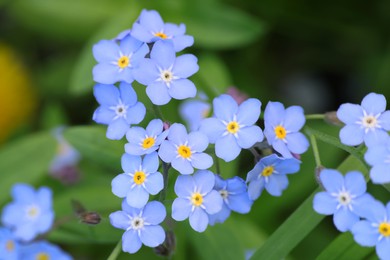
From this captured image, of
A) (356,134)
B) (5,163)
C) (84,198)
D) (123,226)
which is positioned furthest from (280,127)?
(5,163)

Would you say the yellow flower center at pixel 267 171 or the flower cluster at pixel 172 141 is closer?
the flower cluster at pixel 172 141

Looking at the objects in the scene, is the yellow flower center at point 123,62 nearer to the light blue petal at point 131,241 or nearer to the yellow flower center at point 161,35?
the yellow flower center at point 161,35

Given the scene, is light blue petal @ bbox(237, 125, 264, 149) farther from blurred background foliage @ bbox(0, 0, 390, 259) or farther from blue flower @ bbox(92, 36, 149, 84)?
blurred background foliage @ bbox(0, 0, 390, 259)

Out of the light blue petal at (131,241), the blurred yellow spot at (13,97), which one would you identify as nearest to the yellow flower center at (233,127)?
the light blue petal at (131,241)

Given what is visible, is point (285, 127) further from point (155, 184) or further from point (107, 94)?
point (107, 94)

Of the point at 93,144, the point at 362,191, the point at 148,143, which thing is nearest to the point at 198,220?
the point at 148,143

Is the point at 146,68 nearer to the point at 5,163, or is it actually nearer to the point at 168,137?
the point at 168,137
